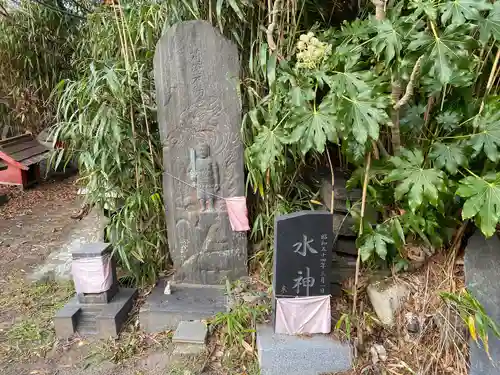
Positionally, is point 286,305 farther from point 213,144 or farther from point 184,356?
point 213,144

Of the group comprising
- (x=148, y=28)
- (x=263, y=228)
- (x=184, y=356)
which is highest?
(x=148, y=28)

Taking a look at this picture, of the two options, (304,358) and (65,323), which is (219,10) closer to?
(304,358)

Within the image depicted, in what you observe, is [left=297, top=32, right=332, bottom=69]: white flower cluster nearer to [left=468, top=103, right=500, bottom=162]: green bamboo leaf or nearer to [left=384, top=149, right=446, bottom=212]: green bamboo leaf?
[left=384, top=149, right=446, bottom=212]: green bamboo leaf

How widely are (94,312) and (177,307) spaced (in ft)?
1.90

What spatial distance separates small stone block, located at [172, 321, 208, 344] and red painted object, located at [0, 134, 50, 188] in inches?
160

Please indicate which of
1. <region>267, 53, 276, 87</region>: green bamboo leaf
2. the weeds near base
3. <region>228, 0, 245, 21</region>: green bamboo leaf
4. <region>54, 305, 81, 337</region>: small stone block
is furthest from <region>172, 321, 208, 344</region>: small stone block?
<region>228, 0, 245, 21</region>: green bamboo leaf

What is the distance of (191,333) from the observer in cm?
256

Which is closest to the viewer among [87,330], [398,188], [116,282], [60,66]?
[398,188]

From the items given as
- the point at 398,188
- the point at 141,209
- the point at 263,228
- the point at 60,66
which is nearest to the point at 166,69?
the point at 141,209

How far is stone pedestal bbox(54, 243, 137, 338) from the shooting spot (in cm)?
264

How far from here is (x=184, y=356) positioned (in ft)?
8.09

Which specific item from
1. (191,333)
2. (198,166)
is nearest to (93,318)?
(191,333)

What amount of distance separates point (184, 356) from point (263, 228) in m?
1.04

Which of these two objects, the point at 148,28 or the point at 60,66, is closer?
the point at 148,28
